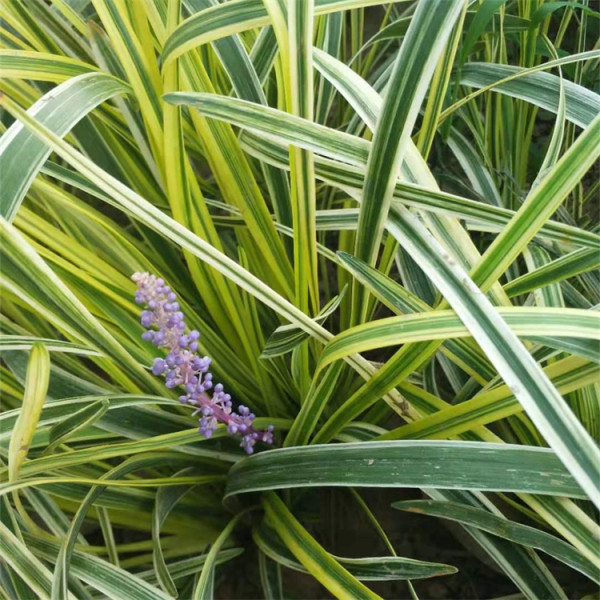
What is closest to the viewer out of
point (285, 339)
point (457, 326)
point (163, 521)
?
point (457, 326)

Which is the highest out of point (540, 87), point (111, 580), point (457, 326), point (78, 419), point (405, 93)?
point (540, 87)

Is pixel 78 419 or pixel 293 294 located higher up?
pixel 293 294

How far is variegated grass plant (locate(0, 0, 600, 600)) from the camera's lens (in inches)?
18.1

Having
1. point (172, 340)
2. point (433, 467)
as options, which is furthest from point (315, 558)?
point (172, 340)

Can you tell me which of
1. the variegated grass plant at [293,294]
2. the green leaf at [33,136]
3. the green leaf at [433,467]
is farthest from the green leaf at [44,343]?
the green leaf at [433,467]

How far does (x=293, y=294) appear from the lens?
2.25ft

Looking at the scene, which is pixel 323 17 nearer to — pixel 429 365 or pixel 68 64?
pixel 68 64

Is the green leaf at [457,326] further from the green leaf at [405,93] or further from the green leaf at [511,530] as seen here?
the green leaf at [511,530]

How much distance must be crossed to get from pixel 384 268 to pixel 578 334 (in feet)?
0.90

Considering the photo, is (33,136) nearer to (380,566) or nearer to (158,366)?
(158,366)

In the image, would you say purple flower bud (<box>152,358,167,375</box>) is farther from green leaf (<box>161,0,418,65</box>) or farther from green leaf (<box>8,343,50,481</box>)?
green leaf (<box>161,0,418,65</box>)

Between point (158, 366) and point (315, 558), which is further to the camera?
point (315, 558)

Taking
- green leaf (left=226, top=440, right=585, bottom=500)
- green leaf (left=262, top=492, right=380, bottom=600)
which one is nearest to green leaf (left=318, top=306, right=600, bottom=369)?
green leaf (left=226, top=440, right=585, bottom=500)

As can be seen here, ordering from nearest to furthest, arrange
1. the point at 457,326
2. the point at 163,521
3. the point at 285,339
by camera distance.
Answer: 1. the point at 457,326
2. the point at 285,339
3. the point at 163,521
